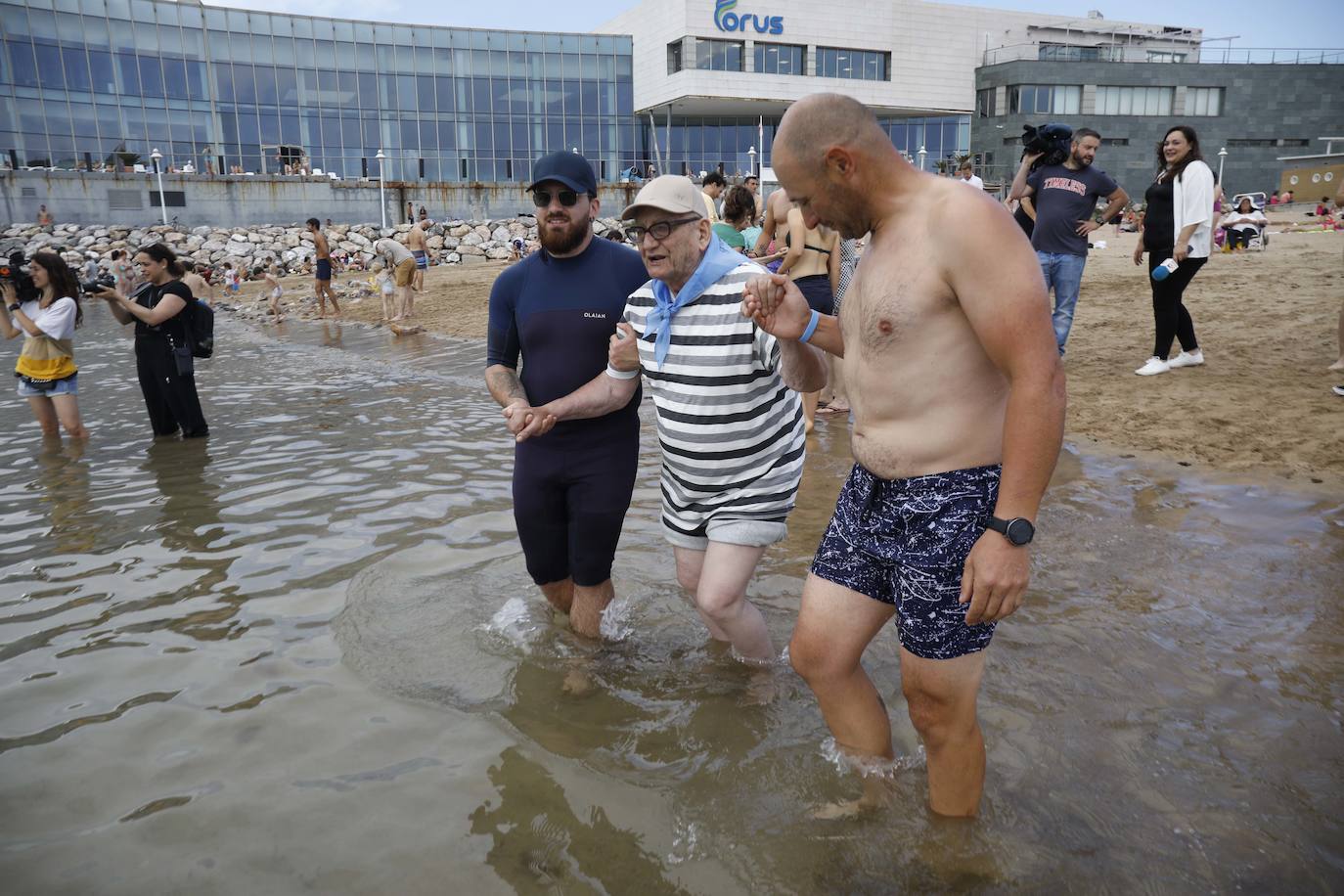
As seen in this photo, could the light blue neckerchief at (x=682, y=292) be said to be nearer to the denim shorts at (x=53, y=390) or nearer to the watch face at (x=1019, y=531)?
the watch face at (x=1019, y=531)

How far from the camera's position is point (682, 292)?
A: 3.43m

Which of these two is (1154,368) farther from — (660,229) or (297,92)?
(297,92)

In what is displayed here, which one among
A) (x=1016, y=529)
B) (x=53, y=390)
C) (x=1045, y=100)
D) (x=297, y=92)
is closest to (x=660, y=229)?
(x=1016, y=529)

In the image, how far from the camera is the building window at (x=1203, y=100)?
64.3 metres

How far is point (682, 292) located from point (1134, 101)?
241 feet

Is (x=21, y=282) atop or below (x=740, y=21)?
below

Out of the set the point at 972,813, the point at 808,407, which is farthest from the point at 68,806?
the point at 808,407

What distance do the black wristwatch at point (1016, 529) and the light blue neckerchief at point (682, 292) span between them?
1.64 metres

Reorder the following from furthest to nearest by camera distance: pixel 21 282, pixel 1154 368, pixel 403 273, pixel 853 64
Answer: pixel 853 64, pixel 403 273, pixel 1154 368, pixel 21 282

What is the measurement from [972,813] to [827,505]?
3.62 metres

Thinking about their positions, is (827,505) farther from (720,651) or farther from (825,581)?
(825,581)

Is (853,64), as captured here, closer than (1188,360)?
No

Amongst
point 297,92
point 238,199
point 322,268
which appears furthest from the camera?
point 297,92

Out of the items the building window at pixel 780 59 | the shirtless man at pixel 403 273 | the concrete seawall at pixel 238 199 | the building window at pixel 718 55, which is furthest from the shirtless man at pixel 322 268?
the building window at pixel 780 59
